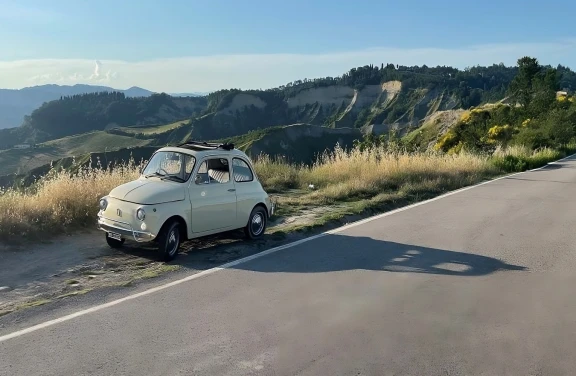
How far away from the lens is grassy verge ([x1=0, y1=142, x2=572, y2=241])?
28.8 ft

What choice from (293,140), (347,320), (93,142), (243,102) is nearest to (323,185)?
(347,320)

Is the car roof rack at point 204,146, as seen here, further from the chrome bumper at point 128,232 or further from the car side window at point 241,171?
the chrome bumper at point 128,232

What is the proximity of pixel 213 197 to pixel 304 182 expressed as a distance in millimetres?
7424

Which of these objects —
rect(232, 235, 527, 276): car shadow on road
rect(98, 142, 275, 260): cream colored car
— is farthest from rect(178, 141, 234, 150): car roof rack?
rect(232, 235, 527, 276): car shadow on road

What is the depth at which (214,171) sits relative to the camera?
28.0 feet

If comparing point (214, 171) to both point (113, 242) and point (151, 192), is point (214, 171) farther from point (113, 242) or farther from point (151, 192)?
point (113, 242)

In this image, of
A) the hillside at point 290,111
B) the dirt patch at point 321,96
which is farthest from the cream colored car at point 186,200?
the dirt patch at point 321,96

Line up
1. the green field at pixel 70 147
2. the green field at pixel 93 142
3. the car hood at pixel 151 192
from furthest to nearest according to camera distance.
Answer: the green field at pixel 93 142 < the green field at pixel 70 147 < the car hood at pixel 151 192

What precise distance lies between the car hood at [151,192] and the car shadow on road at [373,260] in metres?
1.40

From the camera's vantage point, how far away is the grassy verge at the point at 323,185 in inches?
346

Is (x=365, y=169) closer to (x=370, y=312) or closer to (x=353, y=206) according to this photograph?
(x=353, y=206)

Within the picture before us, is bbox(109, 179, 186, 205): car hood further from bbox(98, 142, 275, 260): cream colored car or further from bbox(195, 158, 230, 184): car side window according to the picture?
bbox(195, 158, 230, 184): car side window

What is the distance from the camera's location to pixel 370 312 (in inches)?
217

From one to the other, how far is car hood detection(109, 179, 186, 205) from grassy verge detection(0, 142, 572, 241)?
1.77 meters
